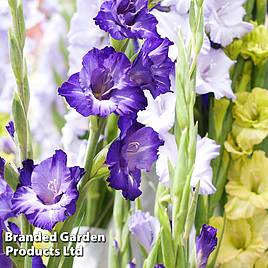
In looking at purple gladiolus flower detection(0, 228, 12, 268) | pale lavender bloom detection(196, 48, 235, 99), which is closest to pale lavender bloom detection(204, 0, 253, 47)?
pale lavender bloom detection(196, 48, 235, 99)

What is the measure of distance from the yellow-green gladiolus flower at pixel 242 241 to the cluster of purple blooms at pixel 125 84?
267 millimetres

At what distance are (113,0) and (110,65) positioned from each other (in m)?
0.05

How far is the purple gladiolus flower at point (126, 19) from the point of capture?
0.52 m

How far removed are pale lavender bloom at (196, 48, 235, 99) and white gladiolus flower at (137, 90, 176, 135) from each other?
0.13ft

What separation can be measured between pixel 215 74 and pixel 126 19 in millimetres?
263

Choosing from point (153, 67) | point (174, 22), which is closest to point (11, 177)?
point (153, 67)

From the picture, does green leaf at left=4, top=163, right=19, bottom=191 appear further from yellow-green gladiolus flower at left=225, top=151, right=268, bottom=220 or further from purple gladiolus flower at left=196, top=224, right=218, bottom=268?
yellow-green gladiolus flower at left=225, top=151, right=268, bottom=220

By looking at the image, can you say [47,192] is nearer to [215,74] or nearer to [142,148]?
[142,148]

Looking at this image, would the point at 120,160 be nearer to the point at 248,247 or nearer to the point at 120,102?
the point at 120,102

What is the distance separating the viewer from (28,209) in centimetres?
50

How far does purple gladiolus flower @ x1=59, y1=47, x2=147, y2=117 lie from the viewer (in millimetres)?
504

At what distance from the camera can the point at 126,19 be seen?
0.53m

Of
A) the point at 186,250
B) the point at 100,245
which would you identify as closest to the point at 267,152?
the point at 100,245

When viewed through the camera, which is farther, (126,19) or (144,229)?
(144,229)
